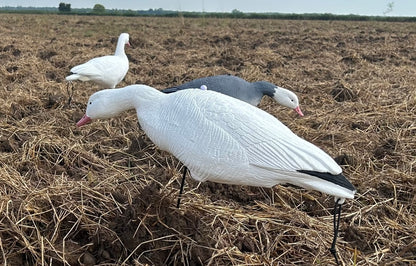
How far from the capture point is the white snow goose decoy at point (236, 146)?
1.91 meters

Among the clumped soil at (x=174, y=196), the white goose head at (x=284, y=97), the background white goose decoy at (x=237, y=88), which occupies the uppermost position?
the background white goose decoy at (x=237, y=88)

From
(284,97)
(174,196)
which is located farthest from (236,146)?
(284,97)

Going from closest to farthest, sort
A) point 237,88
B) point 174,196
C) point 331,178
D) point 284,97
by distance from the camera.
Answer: point 331,178, point 174,196, point 237,88, point 284,97

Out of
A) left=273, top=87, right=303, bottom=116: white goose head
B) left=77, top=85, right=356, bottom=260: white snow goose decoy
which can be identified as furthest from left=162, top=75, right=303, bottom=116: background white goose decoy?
left=77, top=85, right=356, bottom=260: white snow goose decoy

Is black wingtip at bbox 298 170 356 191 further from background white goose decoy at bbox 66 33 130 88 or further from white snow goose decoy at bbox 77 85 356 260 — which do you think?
background white goose decoy at bbox 66 33 130 88

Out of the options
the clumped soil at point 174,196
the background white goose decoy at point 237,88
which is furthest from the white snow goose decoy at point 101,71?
the background white goose decoy at point 237,88

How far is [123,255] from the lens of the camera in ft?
7.59

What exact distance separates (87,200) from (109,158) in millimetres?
1189

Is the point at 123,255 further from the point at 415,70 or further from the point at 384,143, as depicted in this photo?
the point at 415,70

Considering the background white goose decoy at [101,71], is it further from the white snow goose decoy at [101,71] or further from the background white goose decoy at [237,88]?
the background white goose decoy at [237,88]

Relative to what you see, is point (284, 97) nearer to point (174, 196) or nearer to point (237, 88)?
point (237, 88)

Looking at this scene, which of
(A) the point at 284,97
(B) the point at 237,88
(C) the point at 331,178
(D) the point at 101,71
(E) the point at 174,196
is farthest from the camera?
(D) the point at 101,71

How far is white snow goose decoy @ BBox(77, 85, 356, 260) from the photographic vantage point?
191cm

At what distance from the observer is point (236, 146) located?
6.54 ft
